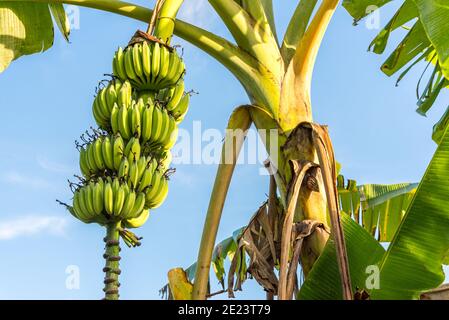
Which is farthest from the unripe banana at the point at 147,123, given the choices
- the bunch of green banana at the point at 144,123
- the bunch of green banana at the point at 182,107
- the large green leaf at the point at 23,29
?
the large green leaf at the point at 23,29

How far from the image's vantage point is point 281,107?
1937 mm

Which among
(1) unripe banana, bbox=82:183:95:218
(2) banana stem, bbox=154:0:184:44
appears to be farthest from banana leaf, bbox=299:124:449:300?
(2) banana stem, bbox=154:0:184:44

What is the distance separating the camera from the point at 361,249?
1.54 meters

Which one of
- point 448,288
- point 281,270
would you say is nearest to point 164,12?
point 281,270

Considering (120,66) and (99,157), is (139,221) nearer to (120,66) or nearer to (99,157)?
(99,157)

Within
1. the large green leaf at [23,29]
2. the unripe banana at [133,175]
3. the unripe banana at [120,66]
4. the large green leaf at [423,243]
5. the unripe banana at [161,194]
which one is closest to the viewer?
the large green leaf at [423,243]

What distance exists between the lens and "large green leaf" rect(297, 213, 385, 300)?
152cm

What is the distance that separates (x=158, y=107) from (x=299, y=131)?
42 centimetres

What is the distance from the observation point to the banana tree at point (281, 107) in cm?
160

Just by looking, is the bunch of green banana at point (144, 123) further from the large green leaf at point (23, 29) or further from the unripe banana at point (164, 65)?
the large green leaf at point (23, 29)

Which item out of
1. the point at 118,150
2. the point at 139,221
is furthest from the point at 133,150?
the point at 139,221

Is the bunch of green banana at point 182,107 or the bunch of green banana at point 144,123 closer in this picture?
the bunch of green banana at point 144,123

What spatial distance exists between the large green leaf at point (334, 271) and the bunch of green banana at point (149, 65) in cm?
66
